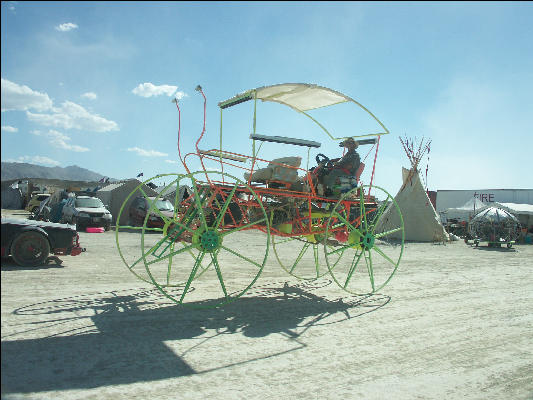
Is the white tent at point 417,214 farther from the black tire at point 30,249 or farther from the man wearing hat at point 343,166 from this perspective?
the black tire at point 30,249

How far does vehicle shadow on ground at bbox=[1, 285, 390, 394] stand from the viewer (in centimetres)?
327

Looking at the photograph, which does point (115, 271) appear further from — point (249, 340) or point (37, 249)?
point (249, 340)

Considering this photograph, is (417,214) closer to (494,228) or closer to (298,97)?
(494,228)

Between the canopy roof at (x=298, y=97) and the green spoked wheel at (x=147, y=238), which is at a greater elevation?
the canopy roof at (x=298, y=97)

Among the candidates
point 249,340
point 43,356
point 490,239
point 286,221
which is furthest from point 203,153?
point 490,239

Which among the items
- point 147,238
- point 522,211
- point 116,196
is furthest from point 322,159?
point 522,211

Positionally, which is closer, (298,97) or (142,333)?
(142,333)

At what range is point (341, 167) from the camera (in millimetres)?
6961

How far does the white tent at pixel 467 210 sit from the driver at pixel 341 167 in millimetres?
22220

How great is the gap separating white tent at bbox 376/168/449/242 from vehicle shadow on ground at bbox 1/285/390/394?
14175 mm

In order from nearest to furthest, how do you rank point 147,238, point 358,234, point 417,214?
point 358,234, point 147,238, point 417,214

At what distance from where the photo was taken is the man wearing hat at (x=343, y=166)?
6.81m

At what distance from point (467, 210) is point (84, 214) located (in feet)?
77.6

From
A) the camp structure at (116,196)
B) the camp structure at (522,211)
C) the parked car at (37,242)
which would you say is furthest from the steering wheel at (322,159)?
the camp structure at (522,211)
